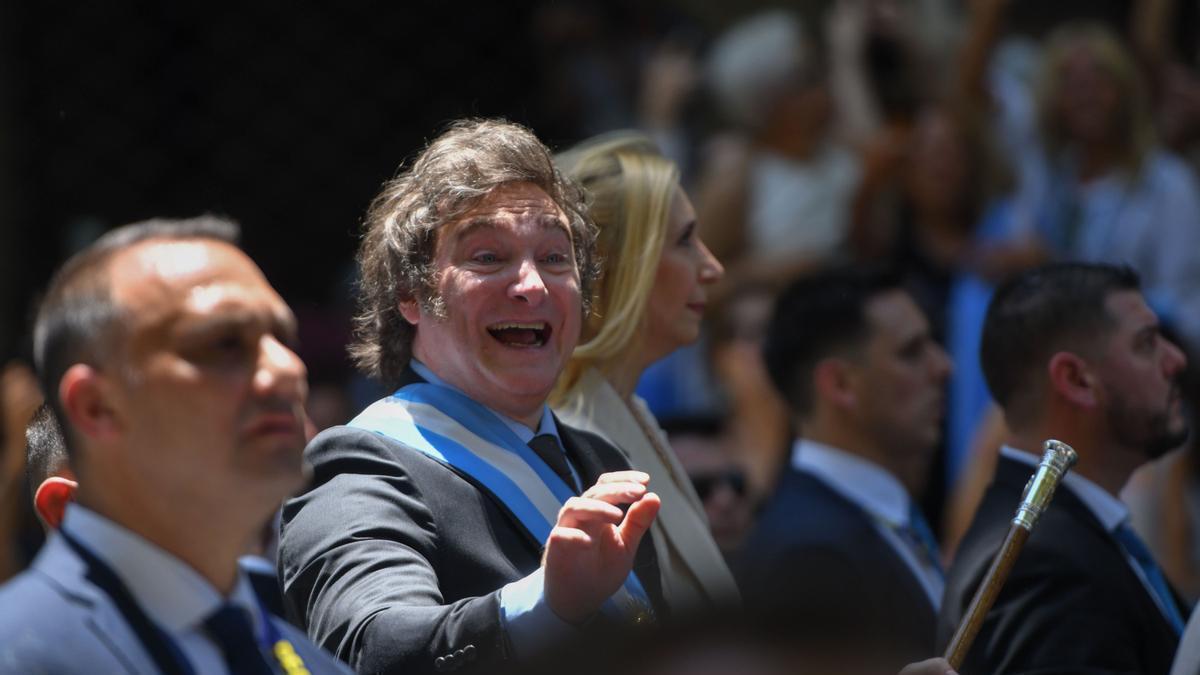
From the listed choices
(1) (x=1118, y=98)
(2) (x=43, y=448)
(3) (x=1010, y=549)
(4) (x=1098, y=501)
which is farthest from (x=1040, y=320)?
(1) (x=1118, y=98)

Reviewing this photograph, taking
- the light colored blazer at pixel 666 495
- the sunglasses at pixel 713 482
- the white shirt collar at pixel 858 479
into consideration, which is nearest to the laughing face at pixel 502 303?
the light colored blazer at pixel 666 495

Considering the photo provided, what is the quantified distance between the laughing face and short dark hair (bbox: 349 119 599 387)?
29mm

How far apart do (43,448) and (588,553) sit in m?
1.22

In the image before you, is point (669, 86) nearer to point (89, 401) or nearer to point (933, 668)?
point (933, 668)

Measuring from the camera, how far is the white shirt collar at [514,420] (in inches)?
121

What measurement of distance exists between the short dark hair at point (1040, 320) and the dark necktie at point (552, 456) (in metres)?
1.21

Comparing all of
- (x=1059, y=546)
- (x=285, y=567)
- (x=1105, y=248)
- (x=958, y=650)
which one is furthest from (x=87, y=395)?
(x=1105, y=248)

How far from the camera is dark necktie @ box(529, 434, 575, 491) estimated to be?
10.2 feet

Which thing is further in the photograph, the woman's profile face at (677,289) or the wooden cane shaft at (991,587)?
the woman's profile face at (677,289)

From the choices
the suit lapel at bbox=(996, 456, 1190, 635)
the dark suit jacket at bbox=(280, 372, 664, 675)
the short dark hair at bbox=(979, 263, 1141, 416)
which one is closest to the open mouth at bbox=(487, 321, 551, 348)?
the dark suit jacket at bbox=(280, 372, 664, 675)

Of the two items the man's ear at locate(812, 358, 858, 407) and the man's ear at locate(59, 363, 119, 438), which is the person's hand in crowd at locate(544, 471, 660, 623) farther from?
the man's ear at locate(812, 358, 858, 407)

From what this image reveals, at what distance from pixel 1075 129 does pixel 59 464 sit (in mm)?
4526

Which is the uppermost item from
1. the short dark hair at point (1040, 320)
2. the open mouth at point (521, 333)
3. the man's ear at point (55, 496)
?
the open mouth at point (521, 333)

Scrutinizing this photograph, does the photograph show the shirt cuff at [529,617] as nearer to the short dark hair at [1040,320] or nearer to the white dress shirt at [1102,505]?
the white dress shirt at [1102,505]
